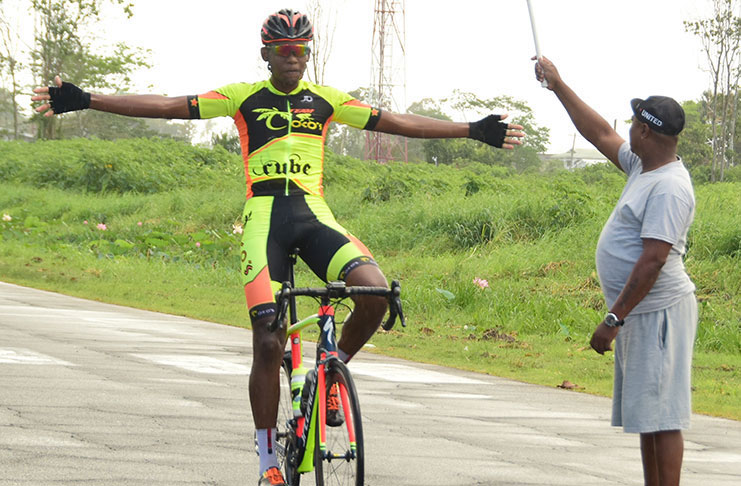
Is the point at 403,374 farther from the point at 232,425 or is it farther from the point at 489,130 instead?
the point at 489,130

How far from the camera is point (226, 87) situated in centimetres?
555

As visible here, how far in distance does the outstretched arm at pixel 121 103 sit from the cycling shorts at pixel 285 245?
609mm

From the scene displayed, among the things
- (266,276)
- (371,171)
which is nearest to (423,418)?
(266,276)

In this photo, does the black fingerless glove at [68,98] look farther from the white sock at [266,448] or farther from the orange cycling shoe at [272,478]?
the orange cycling shoe at [272,478]

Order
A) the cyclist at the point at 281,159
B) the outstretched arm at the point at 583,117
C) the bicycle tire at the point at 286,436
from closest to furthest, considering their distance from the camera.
A: the bicycle tire at the point at 286,436 < the cyclist at the point at 281,159 < the outstretched arm at the point at 583,117

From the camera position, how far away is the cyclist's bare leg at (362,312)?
16.3 ft

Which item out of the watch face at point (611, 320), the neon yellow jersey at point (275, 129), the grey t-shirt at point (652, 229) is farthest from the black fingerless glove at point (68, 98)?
the watch face at point (611, 320)

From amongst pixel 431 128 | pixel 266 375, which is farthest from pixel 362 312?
pixel 431 128

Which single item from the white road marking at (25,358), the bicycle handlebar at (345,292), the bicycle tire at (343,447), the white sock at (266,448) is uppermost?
the bicycle handlebar at (345,292)

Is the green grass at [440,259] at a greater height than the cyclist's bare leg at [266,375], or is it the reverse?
the cyclist's bare leg at [266,375]

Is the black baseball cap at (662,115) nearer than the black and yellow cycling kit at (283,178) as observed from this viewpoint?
Yes

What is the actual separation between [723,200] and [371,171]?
58.0 ft

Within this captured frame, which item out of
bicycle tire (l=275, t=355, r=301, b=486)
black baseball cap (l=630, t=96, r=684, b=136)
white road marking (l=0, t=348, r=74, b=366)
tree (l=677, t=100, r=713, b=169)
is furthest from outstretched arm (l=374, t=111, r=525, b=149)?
tree (l=677, t=100, r=713, b=169)

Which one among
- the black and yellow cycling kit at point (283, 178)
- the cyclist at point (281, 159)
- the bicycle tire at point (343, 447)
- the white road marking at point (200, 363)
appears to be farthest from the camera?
the white road marking at point (200, 363)
